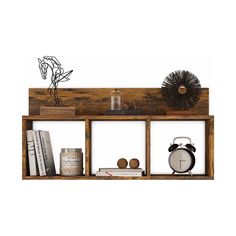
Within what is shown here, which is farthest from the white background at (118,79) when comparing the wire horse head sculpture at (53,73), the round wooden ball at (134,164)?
the round wooden ball at (134,164)

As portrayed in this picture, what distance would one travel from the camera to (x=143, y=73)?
12.0 ft

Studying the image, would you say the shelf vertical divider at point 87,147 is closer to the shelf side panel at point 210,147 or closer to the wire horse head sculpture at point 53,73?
the wire horse head sculpture at point 53,73

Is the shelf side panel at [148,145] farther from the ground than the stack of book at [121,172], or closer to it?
farther from the ground

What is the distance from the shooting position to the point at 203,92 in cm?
362

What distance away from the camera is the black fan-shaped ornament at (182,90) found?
11.5ft

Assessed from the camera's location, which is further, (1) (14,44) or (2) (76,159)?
(1) (14,44)

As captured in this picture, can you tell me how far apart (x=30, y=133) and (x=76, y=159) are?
0.31 m

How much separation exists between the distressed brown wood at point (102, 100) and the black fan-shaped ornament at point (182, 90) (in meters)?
0.09

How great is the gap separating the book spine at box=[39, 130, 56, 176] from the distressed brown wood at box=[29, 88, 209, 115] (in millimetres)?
174

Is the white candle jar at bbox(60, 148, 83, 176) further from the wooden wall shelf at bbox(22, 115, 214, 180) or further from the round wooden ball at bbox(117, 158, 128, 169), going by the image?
the round wooden ball at bbox(117, 158, 128, 169)
